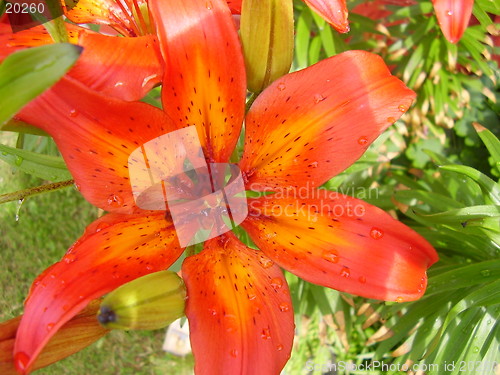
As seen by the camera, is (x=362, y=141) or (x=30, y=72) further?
(x=362, y=141)

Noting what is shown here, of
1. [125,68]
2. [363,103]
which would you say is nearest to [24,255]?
[125,68]

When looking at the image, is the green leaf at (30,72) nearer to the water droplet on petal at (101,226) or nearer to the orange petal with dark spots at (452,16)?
the water droplet on petal at (101,226)

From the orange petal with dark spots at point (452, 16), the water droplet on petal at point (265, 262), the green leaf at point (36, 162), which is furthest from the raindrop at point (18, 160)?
the orange petal with dark spots at point (452, 16)

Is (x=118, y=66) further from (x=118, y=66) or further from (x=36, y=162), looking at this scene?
(x=36, y=162)

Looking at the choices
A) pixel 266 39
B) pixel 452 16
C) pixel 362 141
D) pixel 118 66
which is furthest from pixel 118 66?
pixel 452 16

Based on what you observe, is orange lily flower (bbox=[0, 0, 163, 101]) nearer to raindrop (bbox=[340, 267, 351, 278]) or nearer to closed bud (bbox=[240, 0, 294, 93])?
closed bud (bbox=[240, 0, 294, 93])

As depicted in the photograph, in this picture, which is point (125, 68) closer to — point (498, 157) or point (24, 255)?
point (498, 157)
